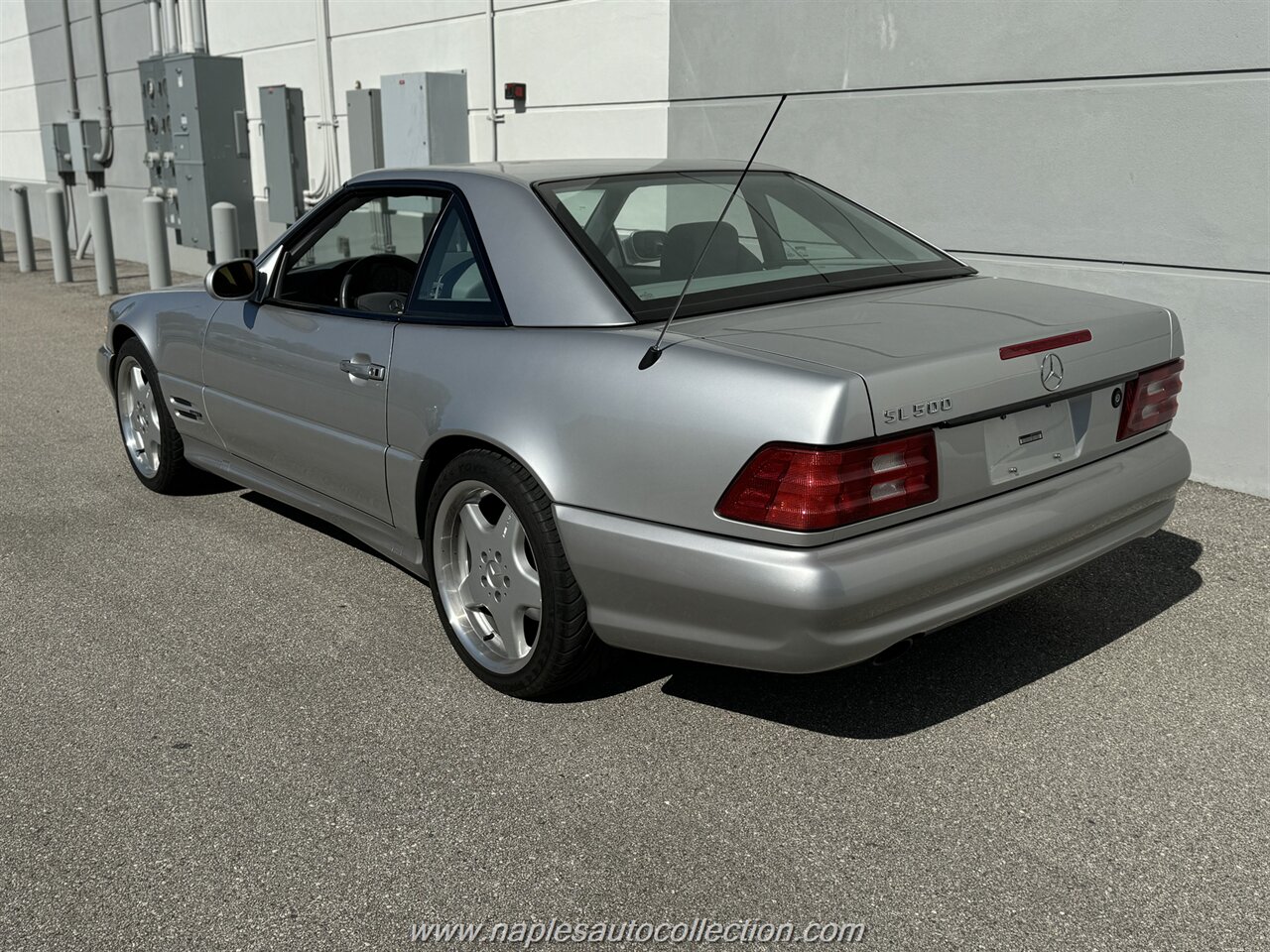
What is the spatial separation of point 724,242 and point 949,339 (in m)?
0.88

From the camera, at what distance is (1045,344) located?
10.2 ft

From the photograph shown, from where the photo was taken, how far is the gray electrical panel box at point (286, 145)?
12758 millimetres

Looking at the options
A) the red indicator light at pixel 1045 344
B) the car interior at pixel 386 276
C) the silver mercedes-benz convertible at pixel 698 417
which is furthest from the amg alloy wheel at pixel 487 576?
the red indicator light at pixel 1045 344

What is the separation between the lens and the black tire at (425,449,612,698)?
3205mm

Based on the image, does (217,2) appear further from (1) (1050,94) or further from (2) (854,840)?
(2) (854,840)

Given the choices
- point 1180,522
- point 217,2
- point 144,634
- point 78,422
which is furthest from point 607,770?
point 217,2

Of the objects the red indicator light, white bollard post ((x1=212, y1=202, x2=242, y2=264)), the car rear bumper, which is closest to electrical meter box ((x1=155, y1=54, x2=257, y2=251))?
white bollard post ((x1=212, y1=202, x2=242, y2=264))

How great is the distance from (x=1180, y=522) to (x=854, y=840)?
3.01 metres

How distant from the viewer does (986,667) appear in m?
3.68

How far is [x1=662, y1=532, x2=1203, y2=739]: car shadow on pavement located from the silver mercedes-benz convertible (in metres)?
0.43

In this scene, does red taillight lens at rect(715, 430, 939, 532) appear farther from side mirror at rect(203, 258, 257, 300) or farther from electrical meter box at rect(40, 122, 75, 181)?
electrical meter box at rect(40, 122, 75, 181)

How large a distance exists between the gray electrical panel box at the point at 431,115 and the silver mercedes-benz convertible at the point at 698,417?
248 inches

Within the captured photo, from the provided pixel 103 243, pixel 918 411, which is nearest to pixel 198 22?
pixel 103 243

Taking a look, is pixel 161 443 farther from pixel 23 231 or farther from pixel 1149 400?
pixel 23 231
